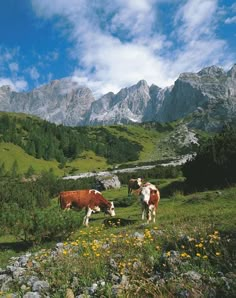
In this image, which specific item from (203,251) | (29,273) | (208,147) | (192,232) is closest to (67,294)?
(29,273)

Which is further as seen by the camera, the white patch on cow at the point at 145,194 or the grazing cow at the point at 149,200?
the white patch on cow at the point at 145,194

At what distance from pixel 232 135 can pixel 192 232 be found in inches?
1068

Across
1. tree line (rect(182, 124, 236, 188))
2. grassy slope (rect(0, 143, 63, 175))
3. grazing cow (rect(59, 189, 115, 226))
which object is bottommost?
grazing cow (rect(59, 189, 115, 226))

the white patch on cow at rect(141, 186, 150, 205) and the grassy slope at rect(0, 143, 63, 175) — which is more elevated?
the grassy slope at rect(0, 143, 63, 175)

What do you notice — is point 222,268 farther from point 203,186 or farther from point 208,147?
point 208,147

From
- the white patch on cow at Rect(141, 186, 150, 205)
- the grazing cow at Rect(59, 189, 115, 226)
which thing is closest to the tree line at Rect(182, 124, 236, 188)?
the white patch on cow at Rect(141, 186, 150, 205)

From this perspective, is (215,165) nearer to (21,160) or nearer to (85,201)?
(85,201)

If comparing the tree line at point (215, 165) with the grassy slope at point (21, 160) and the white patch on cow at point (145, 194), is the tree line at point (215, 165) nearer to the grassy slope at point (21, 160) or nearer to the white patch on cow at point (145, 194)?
the white patch on cow at point (145, 194)

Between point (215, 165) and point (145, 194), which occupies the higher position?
point (215, 165)

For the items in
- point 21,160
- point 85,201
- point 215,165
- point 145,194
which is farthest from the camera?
point 21,160

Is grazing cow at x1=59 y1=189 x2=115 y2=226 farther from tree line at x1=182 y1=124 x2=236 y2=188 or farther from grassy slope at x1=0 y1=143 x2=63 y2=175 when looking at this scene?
grassy slope at x1=0 y1=143 x2=63 y2=175

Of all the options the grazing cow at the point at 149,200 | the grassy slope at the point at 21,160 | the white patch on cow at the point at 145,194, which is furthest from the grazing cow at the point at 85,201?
the grassy slope at the point at 21,160

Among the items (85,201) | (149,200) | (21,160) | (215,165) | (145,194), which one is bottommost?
(85,201)

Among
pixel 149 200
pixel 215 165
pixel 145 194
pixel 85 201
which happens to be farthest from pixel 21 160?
pixel 149 200
